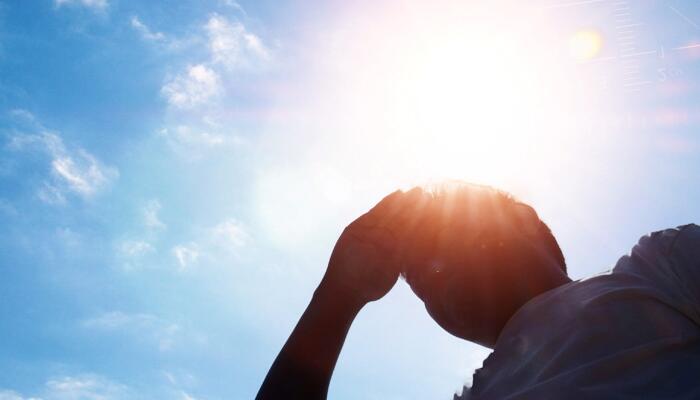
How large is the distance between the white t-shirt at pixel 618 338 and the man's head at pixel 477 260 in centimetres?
33

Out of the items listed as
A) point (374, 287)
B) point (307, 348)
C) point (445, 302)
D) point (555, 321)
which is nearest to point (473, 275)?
point (445, 302)

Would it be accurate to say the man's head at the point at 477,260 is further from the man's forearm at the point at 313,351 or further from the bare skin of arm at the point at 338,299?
the man's forearm at the point at 313,351

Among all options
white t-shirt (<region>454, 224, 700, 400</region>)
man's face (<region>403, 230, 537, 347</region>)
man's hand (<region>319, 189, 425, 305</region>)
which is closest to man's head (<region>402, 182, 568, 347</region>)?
man's face (<region>403, 230, 537, 347</region>)

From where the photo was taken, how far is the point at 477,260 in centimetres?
206

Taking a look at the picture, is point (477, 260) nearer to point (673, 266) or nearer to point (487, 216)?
point (487, 216)

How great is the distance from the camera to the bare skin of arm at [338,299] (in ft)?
6.32

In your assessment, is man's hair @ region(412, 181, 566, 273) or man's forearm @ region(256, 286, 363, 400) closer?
man's forearm @ region(256, 286, 363, 400)

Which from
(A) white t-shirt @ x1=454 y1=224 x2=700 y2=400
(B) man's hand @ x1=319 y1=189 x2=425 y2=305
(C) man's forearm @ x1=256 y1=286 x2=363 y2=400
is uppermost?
(B) man's hand @ x1=319 y1=189 x2=425 y2=305

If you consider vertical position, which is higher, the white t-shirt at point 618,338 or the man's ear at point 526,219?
the man's ear at point 526,219

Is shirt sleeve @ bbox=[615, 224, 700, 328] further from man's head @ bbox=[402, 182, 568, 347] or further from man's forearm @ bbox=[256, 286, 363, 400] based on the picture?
man's forearm @ bbox=[256, 286, 363, 400]

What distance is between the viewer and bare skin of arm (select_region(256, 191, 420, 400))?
1926 mm

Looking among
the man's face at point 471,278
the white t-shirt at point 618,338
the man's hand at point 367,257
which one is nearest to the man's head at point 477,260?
the man's face at point 471,278

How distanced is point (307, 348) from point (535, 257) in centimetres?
93

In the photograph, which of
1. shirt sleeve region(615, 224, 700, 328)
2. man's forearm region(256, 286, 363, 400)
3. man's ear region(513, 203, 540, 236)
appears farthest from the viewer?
man's ear region(513, 203, 540, 236)
